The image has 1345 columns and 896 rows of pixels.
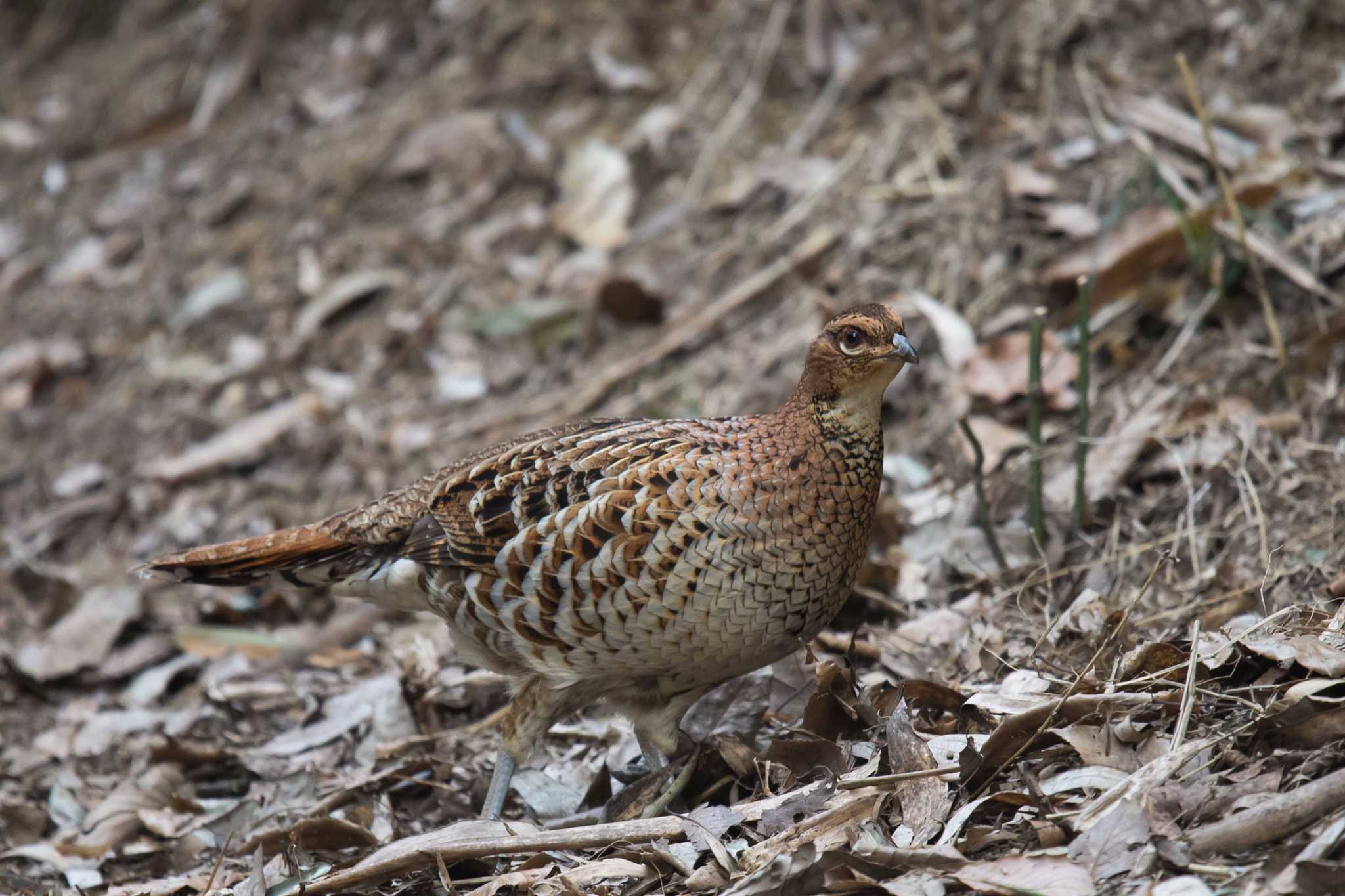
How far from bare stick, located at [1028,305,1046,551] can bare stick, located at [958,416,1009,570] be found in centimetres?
13

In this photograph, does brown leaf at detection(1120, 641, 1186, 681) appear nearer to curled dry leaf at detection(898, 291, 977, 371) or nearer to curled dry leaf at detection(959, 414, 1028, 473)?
curled dry leaf at detection(959, 414, 1028, 473)

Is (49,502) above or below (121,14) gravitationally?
below

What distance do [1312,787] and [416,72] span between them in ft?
24.2

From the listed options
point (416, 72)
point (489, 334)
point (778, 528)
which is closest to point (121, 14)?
point (416, 72)

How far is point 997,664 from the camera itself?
3924 mm

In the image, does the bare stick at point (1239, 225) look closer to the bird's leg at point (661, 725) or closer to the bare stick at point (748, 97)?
the bird's leg at point (661, 725)

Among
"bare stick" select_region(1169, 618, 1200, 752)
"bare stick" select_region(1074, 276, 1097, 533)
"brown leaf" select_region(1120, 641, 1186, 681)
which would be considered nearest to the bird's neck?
"bare stick" select_region(1074, 276, 1097, 533)

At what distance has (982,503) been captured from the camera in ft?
14.4

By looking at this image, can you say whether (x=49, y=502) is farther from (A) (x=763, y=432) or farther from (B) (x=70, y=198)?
(A) (x=763, y=432)

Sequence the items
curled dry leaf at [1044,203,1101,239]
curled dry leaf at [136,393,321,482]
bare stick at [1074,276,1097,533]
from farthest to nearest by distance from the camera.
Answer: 1. curled dry leaf at [136,393,321,482]
2. curled dry leaf at [1044,203,1101,239]
3. bare stick at [1074,276,1097,533]

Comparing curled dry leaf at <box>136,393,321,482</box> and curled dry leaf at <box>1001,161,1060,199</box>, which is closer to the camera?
curled dry leaf at <box>1001,161,1060,199</box>

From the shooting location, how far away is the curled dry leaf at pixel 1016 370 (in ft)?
16.9

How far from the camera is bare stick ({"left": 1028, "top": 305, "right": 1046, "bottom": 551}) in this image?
4105mm

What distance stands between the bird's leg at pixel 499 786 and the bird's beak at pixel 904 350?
5.30 feet
